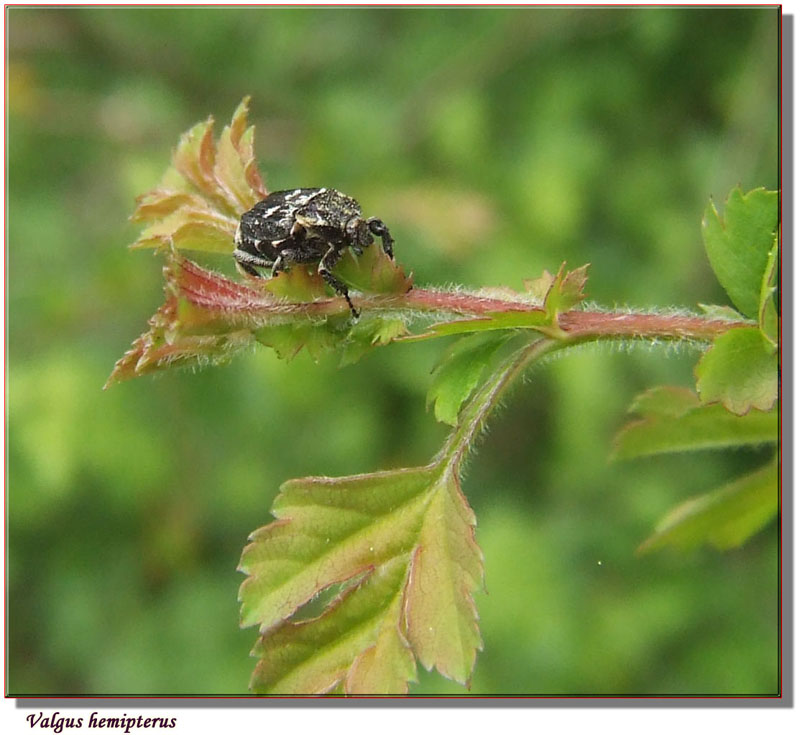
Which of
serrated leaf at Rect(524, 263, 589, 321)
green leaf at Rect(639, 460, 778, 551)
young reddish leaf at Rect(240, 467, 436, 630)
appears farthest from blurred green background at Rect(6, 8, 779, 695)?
serrated leaf at Rect(524, 263, 589, 321)

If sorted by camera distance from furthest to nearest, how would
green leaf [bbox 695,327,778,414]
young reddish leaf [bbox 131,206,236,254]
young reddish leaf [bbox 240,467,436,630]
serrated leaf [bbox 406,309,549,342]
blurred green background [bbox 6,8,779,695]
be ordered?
blurred green background [bbox 6,8,779,695], young reddish leaf [bbox 131,206,236,254], young reddish leaf [bbox 240,467,436,630], green leaf [bbox 695,327,778,414], serrated leaf [bbox 406,309,549,342]

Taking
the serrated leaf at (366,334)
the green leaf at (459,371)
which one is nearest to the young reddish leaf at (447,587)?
the green leaf at (459,371)

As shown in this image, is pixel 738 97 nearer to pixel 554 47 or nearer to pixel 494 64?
pixel 554 47

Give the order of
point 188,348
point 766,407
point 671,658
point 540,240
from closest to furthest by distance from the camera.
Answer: point 188,348 → point 766,407 → point 671,658 → point 540,240

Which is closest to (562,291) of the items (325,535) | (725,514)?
(325,535)

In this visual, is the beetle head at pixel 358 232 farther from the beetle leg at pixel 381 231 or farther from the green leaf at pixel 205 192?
the green leaf at pixel 205 192

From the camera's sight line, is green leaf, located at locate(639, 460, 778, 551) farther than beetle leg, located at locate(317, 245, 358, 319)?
Yes

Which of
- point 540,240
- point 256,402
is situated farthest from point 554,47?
point 256,402

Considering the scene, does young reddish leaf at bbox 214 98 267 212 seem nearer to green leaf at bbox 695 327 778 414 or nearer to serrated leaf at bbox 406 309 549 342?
serrated leaf at bbox 406 309 549 342

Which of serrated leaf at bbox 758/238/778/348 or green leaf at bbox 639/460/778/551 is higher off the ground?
serrated leaf at bbox 758/238/778/348
